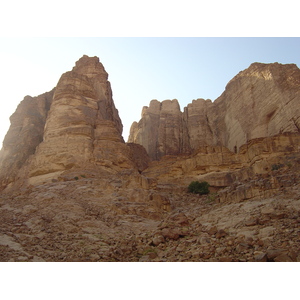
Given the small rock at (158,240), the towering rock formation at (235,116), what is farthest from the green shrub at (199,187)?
the small rock at (158,240)

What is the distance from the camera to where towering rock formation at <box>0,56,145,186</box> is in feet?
111

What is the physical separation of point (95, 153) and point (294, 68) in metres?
30.2

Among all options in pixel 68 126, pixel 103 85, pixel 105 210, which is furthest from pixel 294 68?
pixel 105 210

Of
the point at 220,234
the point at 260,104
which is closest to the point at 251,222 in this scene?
the point at 220,234

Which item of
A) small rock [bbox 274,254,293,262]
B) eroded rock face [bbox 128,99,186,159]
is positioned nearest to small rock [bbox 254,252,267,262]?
small rock [bbox 274,254,293,262]

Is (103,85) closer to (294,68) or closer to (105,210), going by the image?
(294,68)

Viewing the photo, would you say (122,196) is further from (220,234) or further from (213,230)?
(220,234)

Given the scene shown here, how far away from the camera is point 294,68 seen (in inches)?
1735

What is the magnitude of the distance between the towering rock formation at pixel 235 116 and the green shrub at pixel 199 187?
13.1m

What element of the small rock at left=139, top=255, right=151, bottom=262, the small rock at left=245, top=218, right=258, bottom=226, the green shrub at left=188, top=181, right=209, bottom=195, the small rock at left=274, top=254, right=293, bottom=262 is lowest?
the small rock at left=274, top=254, right=293, bottom=262

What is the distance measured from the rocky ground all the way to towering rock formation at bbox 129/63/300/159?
25851 mm

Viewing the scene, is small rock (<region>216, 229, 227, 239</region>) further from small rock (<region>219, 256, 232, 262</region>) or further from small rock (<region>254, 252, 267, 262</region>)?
small rock (<region>254, 252, 267, 262</region>)

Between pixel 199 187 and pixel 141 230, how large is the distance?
1835 centimetres

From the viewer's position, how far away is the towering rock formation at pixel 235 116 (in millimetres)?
41409
